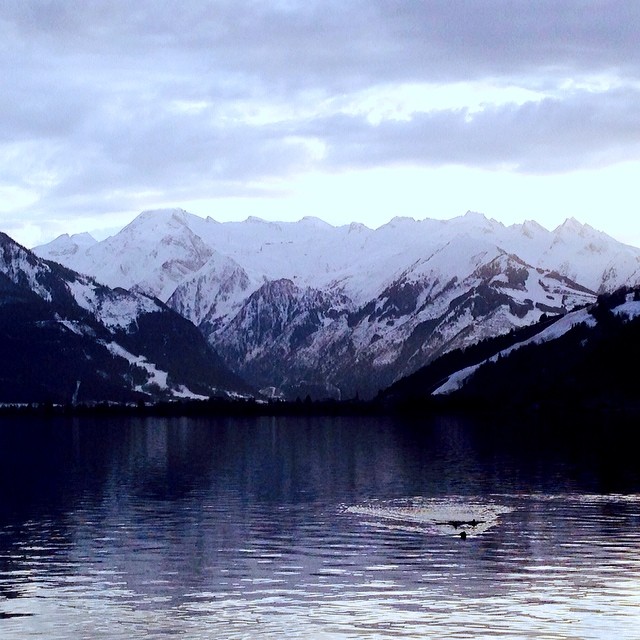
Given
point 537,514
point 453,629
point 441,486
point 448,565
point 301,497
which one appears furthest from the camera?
point 441,486

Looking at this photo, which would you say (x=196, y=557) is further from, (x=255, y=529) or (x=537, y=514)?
(x=537, y=514)

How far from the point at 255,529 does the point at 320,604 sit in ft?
142

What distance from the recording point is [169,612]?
9219cm

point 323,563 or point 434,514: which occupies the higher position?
point 434,514

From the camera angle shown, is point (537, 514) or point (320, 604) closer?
point (320, 604)

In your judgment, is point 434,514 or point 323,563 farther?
point 434,514

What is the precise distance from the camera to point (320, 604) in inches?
3703

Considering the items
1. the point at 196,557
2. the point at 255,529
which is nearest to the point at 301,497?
the point at 255,529

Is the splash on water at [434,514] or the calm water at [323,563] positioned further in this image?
the splash on water at [434,514]

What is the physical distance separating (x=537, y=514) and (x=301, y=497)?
3477 cm

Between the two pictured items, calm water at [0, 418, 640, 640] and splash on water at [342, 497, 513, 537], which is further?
splash on water at [342, 497, 513, 537]

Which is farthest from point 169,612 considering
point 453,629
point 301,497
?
point 301,497

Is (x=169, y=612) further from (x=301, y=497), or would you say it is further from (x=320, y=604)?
(x=301, y=497)

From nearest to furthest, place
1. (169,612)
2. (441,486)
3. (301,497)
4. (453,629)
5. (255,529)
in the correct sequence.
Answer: (453,629) → (169,612) → (255,529) → (301,497) → (441,486)
